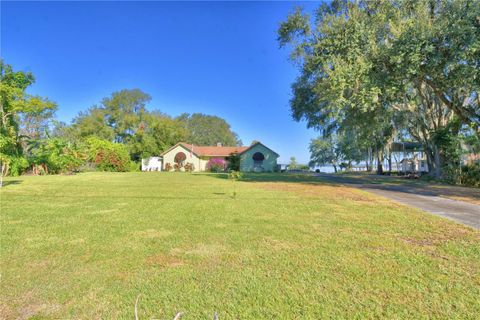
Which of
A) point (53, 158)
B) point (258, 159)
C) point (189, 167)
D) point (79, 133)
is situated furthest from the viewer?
point (79, 133)

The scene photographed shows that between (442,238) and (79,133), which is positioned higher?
(79,133)

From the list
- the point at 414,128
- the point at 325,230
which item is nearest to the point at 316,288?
the point at 325,230

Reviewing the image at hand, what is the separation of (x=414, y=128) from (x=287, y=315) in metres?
25.7

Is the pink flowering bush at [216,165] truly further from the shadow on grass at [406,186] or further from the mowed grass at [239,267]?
the mowed grass at [239,267]

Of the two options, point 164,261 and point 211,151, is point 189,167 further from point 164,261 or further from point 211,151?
point 164,261

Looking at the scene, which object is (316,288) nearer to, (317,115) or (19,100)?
(317,115)

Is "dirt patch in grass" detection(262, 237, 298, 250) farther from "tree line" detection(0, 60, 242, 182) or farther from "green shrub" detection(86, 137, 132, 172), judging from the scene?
"green shrub" detection(86, 137, 132, 172)

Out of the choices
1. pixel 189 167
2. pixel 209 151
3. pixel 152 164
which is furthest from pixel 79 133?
pixel 209 151

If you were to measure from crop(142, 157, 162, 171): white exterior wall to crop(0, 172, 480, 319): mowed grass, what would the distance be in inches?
1513

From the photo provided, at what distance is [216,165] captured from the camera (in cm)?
4231

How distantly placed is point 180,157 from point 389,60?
35.0 m

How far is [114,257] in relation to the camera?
4.16 metres

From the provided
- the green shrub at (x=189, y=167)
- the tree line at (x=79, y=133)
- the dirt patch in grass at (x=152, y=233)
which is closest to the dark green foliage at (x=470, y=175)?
the dirt patch in grass at (x=152, y=233)

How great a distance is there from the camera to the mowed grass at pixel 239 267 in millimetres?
2803
